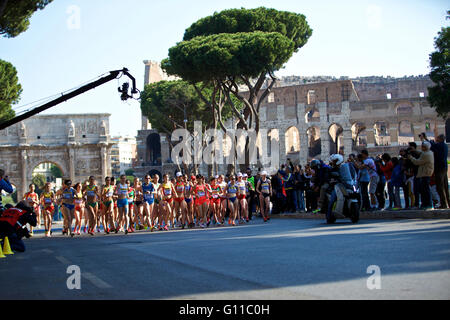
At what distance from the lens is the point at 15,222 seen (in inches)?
459

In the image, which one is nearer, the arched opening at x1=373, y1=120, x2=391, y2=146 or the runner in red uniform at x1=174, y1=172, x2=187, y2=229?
the runner in red uniform at x1=174, y1=172, x2=187, y2=229

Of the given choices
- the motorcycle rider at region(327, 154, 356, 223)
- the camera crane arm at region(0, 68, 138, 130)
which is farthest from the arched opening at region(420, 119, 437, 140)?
the motorcycle rider at region(327, 154, 356, 223)

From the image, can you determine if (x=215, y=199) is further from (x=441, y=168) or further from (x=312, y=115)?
(x=312, y=115)

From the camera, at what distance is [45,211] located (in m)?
19.5

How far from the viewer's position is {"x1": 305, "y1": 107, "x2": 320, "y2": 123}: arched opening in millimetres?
64900

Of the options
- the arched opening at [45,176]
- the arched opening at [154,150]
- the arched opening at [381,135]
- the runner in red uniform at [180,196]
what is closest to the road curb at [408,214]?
the runner in red uniform at [180,196]

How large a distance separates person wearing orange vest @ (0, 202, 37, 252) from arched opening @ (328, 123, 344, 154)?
54506 millimetres

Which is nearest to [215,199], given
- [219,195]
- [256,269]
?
[219,195]

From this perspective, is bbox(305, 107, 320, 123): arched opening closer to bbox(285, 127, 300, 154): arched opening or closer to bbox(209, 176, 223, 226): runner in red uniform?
bbox(285, 127, 300, 154): arched opening

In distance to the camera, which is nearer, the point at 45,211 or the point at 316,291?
the point at 316,291

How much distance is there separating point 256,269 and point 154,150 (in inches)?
3064
